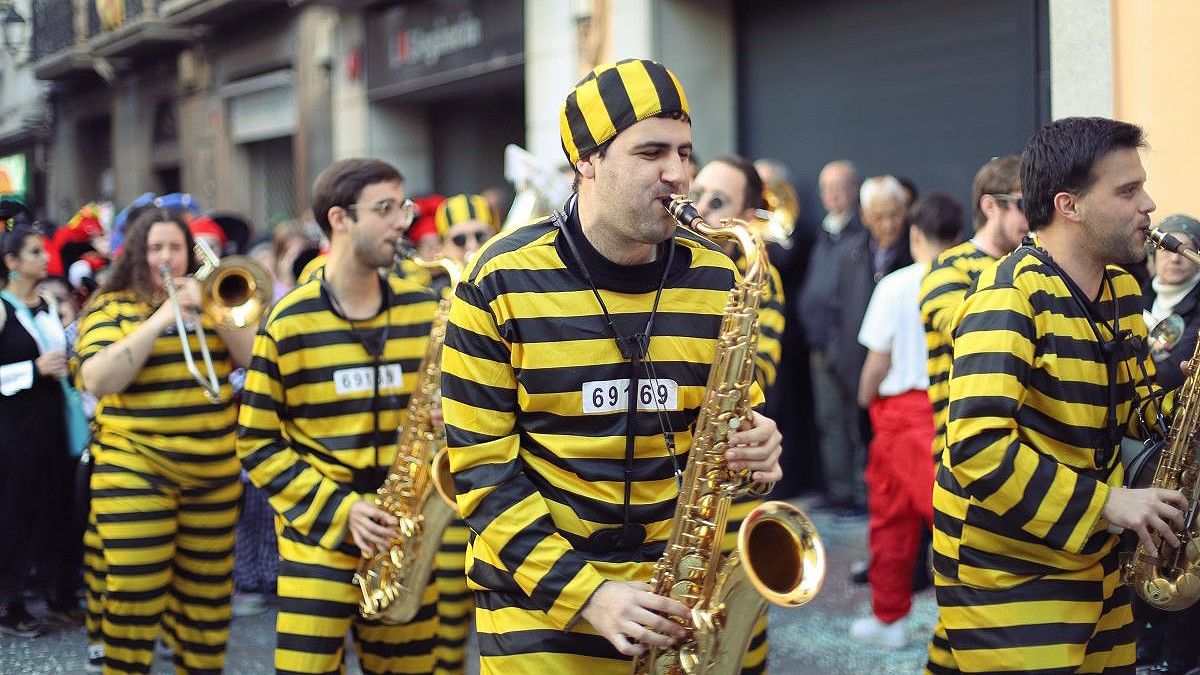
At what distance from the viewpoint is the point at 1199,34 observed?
6508mm

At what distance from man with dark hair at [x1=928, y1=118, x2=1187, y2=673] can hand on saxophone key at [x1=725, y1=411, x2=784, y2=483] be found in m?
0.62

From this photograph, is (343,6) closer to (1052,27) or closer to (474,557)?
(1052,27)

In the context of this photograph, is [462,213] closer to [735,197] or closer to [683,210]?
[735,197]

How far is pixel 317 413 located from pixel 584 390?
1.79m

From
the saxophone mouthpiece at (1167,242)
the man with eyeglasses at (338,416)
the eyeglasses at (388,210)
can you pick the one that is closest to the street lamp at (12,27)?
the man with eyeglasses at (338,416)

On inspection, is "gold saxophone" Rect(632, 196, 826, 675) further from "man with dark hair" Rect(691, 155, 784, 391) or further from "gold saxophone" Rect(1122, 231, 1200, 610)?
"man with dark hair" Rect(691, 155, 784, 391)

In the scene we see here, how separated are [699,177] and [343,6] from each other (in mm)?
10575

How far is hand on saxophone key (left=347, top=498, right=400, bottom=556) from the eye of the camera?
172 inches

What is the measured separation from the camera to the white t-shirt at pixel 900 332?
6539 mm

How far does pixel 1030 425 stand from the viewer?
134 inches

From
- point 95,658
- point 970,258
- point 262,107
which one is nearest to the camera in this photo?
point 970,258

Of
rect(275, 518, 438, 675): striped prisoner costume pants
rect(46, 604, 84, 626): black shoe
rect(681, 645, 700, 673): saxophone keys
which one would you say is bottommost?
rect(46, 604, 84, 626): black shoe

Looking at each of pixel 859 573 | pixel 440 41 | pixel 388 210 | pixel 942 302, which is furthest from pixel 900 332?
pixel 440 41

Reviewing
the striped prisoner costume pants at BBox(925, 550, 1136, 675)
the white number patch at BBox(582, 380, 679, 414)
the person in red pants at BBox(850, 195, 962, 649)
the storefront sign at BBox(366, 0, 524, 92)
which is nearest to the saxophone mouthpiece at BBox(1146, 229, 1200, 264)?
the striped prisoner costume pants at BBox(925, 550, 1136, 675)
